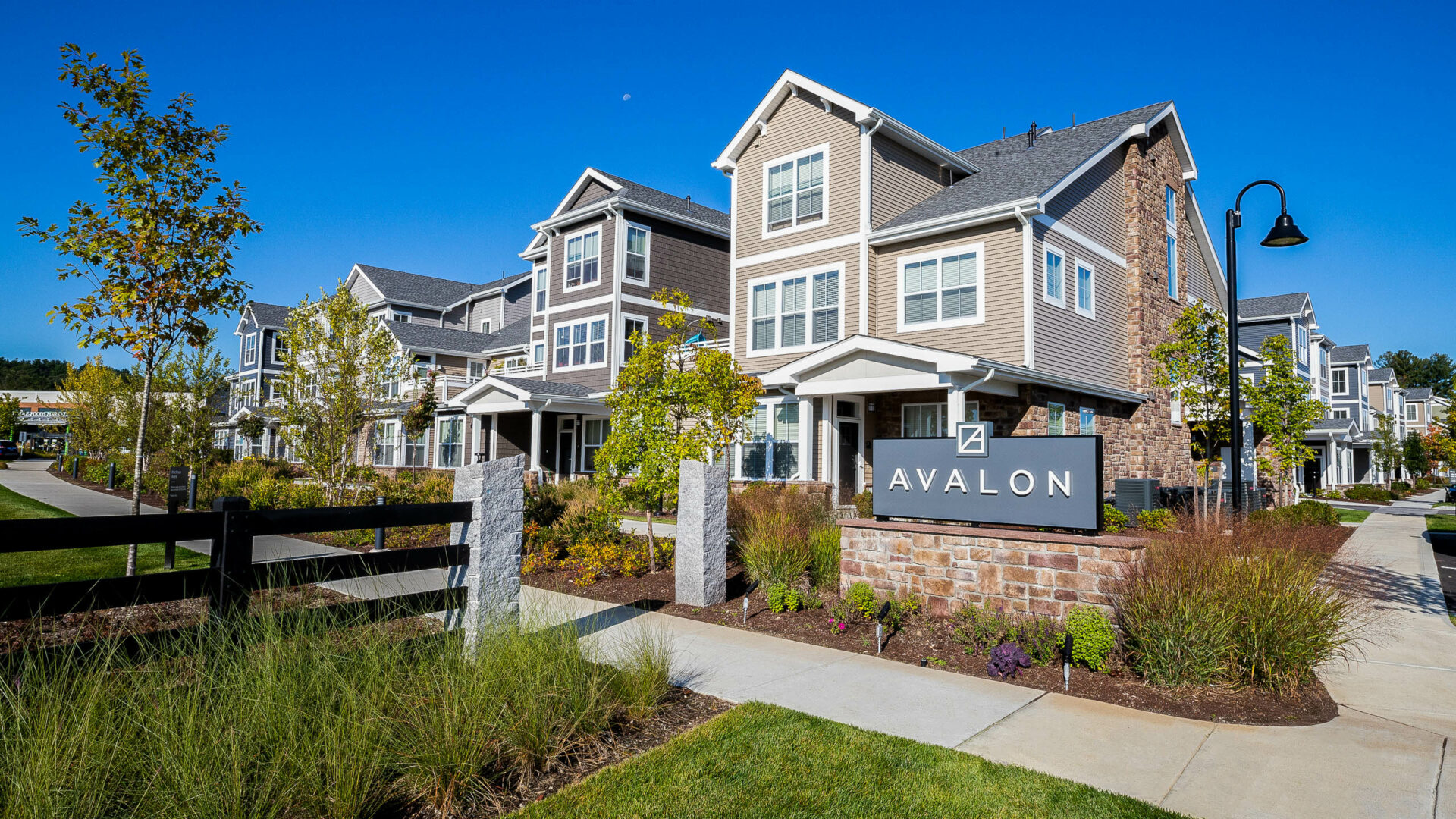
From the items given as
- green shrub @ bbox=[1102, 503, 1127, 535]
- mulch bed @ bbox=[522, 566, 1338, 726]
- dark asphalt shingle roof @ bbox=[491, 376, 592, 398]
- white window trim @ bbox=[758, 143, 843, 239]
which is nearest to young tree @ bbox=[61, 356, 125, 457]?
dark asphalt shingle roof @ bbox=[491, 376, 592, 398]

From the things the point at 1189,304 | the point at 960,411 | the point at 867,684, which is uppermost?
the point at 1189,304

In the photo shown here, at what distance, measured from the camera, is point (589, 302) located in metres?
26.4

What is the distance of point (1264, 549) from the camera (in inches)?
267

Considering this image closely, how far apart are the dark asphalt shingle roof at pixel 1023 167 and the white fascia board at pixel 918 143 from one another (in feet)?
1.92

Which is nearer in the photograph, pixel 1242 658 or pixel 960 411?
pixel 1242 658

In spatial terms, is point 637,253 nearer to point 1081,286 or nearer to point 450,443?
point 450,443

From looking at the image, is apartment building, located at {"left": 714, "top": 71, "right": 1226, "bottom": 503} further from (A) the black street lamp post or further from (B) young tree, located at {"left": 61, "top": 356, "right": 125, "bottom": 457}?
(B) young tree, located at {"left": 61, "top": 356, "right": 125, "bottom": 457}

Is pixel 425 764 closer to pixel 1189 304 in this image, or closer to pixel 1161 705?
pixel 1161 705

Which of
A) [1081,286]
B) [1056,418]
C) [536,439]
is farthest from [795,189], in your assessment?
[536,439]

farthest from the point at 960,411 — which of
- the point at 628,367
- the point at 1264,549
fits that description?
the point at 1264,549

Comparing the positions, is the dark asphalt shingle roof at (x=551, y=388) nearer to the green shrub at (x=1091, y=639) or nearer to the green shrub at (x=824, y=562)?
the green shrub at (x=824, y=562)

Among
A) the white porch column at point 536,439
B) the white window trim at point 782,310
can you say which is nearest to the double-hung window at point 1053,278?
the white window trim at point 782,310

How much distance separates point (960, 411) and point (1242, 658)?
353 inches

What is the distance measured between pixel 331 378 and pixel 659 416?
7.91 meters
